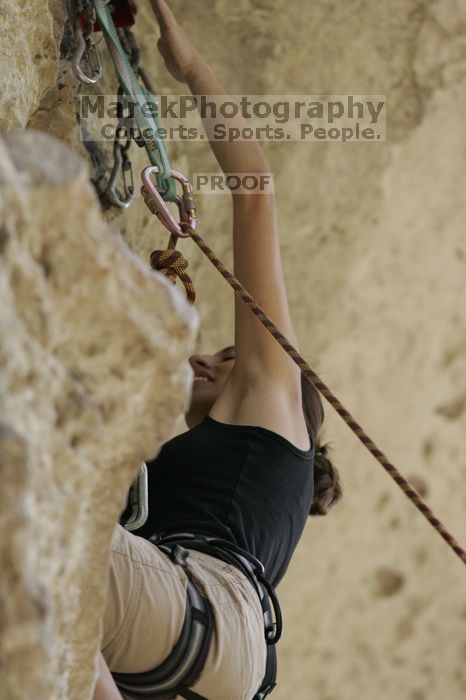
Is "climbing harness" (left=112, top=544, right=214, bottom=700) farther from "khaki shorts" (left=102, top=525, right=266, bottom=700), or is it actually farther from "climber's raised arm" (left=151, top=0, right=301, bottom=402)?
"climber's raised arm" (left=151, top=0, right=301, bottom=402)

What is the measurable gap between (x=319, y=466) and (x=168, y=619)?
46 centimetres

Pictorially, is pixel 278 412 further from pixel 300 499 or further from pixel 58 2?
pixel 58 2

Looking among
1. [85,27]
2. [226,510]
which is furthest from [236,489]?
[85,27]

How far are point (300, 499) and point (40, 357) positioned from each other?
2.06 feet

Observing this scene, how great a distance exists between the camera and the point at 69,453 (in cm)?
52

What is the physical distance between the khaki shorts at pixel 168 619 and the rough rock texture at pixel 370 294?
67 centimetres

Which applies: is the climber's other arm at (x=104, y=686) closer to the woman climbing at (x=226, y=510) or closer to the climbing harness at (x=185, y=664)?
the woman climbing at (x=226, y=510)

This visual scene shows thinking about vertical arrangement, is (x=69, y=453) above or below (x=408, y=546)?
above

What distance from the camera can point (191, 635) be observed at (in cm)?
83

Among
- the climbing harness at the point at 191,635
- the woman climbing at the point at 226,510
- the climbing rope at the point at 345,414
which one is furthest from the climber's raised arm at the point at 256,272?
the climbing harness at the point at 191,635

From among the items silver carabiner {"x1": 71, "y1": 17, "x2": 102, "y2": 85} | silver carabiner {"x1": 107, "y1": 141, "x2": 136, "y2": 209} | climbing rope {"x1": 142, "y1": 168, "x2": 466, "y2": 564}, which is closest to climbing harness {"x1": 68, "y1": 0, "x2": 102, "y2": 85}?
silver carabiner {"x1": 71, "y1": 17, "x2": 102, "y2": 85}

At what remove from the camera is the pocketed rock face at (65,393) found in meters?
0.45

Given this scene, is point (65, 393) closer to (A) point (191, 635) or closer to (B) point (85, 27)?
(A) point (191, 635)

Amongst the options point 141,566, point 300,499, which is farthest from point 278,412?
point 141,566
